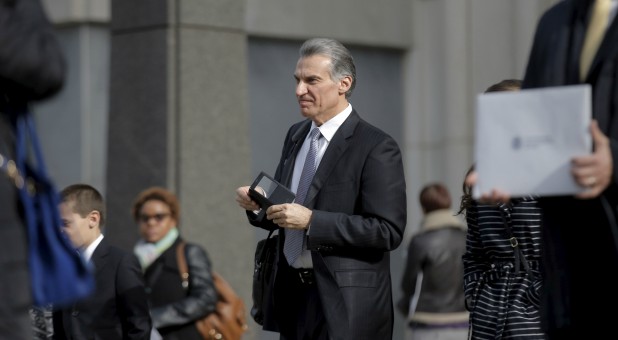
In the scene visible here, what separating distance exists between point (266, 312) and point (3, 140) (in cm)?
279

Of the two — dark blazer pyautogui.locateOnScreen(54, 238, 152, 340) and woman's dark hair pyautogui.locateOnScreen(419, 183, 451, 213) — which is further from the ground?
woman's dark hair pyautogui.locateOnScreen(419, 183, 451, 213)

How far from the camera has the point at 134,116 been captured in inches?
404

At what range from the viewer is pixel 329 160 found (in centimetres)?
663

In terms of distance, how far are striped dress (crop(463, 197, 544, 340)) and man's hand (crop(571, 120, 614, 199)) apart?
222cm

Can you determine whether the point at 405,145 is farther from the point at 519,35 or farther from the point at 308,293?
the point at 308,293

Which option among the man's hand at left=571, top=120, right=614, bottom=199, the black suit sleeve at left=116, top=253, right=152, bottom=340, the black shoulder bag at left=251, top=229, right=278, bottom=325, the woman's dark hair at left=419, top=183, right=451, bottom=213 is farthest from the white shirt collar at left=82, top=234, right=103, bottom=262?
the woman's dark hair at left=419, top=183, right=451, bottom=213

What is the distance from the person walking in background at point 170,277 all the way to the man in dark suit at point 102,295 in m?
1.26

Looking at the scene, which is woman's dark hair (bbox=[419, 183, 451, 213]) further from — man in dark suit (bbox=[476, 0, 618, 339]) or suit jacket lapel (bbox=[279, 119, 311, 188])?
man in dark suit (bbox=[476, 0, 618, 339])

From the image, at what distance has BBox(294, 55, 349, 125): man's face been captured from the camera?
22.2 ft

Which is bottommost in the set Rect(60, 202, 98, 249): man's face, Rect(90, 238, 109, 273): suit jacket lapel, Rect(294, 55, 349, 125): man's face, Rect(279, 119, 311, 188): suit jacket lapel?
Rect(90, 238, 109, 273): suit jacket lapel

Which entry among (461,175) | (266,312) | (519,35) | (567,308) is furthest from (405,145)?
(567,308)

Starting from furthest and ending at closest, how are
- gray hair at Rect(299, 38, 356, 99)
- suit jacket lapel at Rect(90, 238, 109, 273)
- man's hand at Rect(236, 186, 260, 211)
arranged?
suit jacket lapel at Rect(90, 238, 109, 273) < gray hair at Rect(299, 38, 356, 99) < man's hand at Rect(236, 186, 260, 211)

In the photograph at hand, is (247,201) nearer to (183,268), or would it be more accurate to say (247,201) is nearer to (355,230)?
(355,230)

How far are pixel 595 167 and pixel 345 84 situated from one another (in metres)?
2.79
